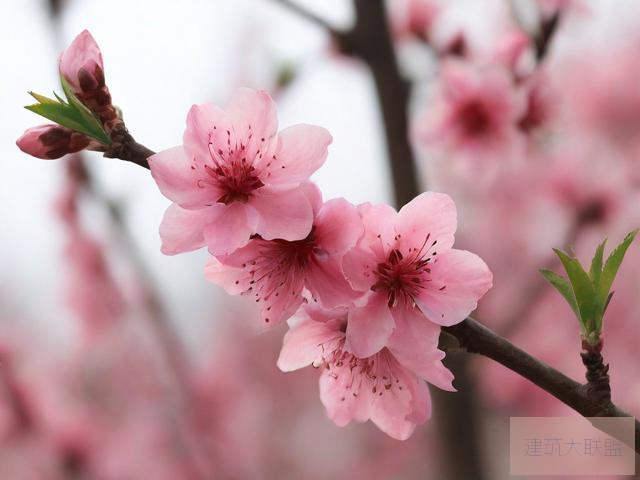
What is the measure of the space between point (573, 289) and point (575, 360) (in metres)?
2.62

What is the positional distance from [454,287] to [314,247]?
16 centimetres

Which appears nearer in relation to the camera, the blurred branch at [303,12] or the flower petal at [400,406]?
the flower petal at [400,406]

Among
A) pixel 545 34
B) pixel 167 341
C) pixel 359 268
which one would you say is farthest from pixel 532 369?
pixel 167 341

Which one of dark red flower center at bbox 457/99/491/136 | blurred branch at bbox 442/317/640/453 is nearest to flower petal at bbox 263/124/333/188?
blurred branch at bbox 442/317/640/453

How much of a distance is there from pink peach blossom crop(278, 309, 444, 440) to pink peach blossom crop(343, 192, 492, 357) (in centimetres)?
9

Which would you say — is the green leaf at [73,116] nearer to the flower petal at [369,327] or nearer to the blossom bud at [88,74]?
the blossom bud at [88,74]

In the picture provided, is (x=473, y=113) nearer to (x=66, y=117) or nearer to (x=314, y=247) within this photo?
(x=314, y=247)

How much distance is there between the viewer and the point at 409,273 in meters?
0.78

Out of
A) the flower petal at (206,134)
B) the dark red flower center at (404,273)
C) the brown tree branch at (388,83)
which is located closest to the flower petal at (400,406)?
the dark red flower center at (404,273)

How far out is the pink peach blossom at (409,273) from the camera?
2.34ft

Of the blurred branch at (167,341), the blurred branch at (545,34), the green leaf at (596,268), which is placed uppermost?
the blurred branch at (545,34)

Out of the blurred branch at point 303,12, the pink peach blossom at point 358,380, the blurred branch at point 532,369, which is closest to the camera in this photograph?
the blurred branch at point 532,369

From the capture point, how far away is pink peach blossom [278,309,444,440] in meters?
0.83

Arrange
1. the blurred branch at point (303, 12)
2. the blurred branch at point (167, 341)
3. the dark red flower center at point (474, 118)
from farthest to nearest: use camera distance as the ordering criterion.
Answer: the blurred branch at point (167, 341)
the dark red flower center at point (474, 118)
the blurred branch at point (303, 12)
